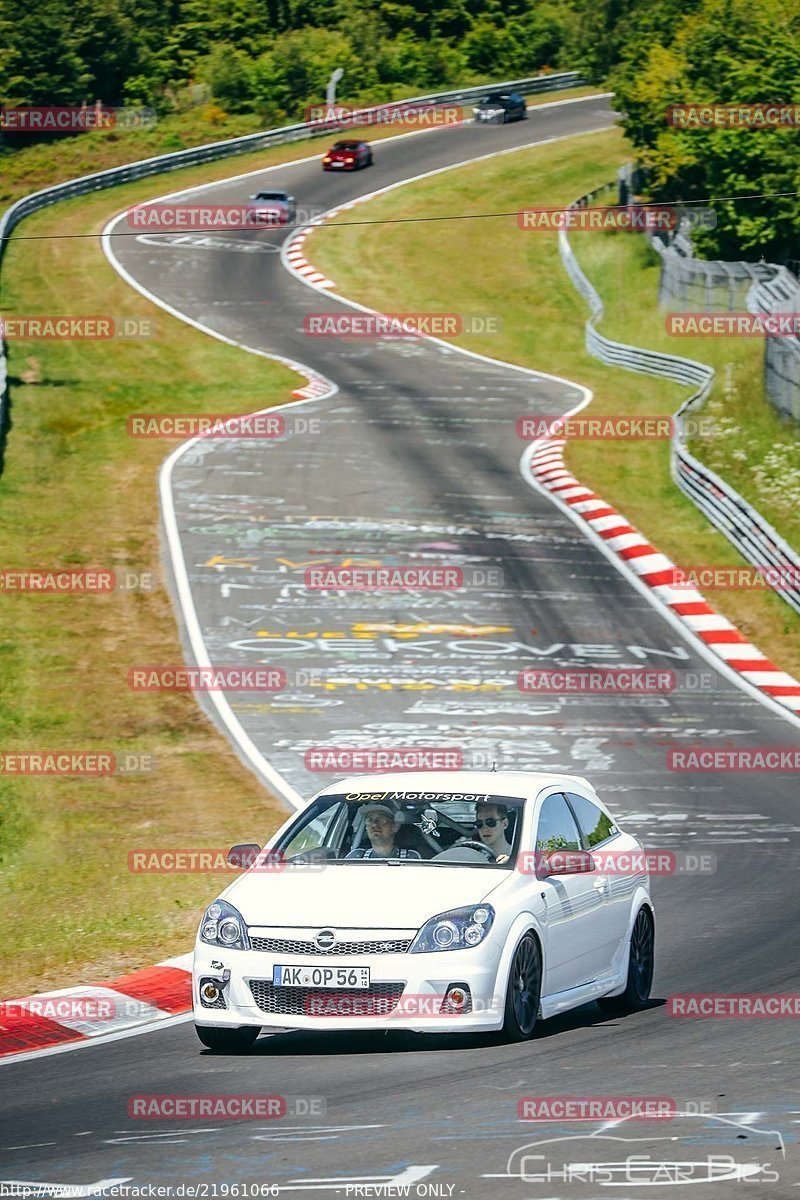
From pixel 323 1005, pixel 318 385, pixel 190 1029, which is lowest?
pixel 318 385

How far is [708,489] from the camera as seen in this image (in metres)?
34.0

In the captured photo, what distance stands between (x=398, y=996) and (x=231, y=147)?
225 feet

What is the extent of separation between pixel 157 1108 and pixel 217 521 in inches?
957

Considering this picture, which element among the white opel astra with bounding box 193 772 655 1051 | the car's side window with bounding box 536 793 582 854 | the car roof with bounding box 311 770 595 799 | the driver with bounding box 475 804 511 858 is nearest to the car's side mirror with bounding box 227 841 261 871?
the white opel astra with bounding box 193 772 655 1051

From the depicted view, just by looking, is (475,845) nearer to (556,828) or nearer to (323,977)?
(556,828)

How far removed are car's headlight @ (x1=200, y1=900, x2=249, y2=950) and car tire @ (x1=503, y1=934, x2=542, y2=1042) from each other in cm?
144

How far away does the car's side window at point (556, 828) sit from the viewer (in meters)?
11.4

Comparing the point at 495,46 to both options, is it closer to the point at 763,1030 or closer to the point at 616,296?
the point at 616,296

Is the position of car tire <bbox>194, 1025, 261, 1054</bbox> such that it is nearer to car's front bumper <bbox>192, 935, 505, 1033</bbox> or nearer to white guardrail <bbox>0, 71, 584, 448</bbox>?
car's front bumper <bbox>192, 935, 505, 1033</bbox>

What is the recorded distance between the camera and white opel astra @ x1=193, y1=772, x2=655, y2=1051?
33.1 ft

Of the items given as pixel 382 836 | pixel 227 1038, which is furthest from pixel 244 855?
pixel 227 1038

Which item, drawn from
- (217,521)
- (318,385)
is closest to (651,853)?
(217,521)

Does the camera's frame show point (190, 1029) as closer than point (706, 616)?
Yes

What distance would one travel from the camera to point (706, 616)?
93.7 ft
